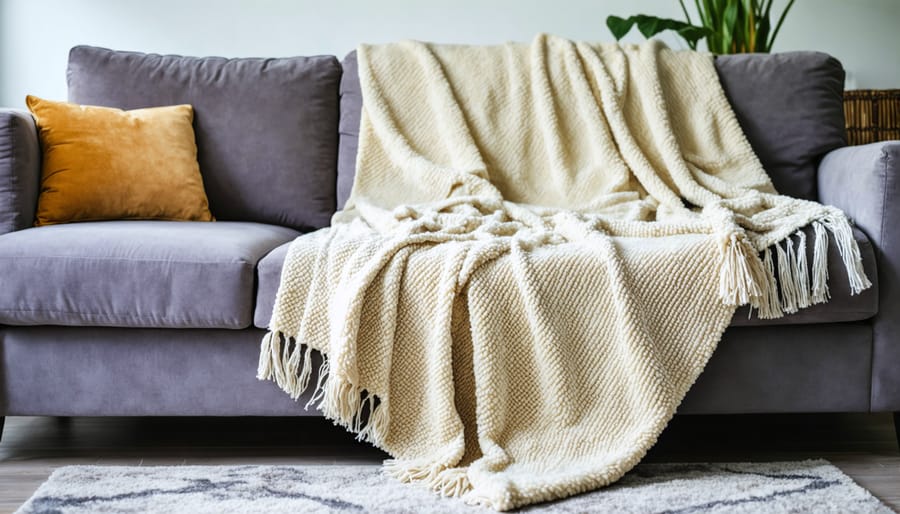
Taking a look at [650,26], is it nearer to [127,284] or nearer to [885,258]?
[885,258]

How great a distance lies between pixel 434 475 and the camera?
137cm

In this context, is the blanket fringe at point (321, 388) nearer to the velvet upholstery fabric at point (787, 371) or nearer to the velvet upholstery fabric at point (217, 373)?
the velvet upholstery fabric at point (217, 373)

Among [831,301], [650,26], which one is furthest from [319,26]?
[831,301]

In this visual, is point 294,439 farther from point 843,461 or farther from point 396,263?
point 843,461

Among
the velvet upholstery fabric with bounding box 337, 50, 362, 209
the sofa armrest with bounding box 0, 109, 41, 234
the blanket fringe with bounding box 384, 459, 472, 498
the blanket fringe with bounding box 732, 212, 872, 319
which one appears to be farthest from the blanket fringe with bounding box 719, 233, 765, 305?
the sofa armrest with bounding box 0, 109, 41, 234

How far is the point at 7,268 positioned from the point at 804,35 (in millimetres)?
2502

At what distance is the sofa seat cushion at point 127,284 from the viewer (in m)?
1.52

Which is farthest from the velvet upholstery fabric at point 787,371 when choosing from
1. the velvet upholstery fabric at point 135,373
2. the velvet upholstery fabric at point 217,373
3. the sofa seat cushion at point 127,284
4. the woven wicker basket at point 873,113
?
the woven wicker basket at point 873,113

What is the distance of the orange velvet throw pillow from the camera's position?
1854 mm

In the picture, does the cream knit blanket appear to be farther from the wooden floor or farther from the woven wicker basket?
the woven wicker basket

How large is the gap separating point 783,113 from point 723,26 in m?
0.69

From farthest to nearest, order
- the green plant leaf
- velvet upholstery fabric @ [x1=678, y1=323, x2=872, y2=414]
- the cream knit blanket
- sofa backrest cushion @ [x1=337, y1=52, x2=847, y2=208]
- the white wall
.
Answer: the white wall, the green plant leaf, sofa backrest cushion @ [x1=337, y1=52, x2=847, y2=208], velvet upholstery fabric @ [x1=678, y1=323, x2=872, y2=414], the cream knit blanket

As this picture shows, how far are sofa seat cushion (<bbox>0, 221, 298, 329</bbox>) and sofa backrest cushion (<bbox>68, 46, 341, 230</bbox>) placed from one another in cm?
52

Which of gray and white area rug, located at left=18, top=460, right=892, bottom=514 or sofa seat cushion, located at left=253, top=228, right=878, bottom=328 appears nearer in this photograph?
gray and white area rug, located at left=18, top=460, right=892, bottom=514
